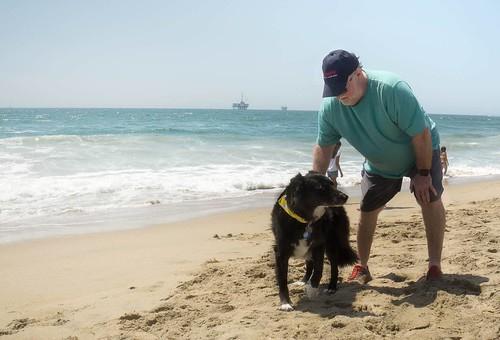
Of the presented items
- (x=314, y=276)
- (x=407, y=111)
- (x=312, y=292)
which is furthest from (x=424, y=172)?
(x=312, y=292)

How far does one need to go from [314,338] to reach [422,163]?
1.50 meters

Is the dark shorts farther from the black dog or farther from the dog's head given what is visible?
the dog's head

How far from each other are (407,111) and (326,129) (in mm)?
758

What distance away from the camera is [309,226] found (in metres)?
3.73

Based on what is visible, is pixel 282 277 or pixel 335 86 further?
pixel 282 277

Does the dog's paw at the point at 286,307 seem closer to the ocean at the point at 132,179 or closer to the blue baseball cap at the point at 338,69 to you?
the blue baseball cap at the point at 338,69

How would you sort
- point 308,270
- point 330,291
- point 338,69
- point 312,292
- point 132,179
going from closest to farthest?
1. point 338,69
2. point 312,292
3. point 330,291
4. point 308,270
5. point 132,179

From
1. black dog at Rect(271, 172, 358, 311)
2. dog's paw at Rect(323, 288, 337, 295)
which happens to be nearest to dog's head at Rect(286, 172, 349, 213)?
black dog at Rect(271, 172, 358, 311)

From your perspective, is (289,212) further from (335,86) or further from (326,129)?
(335,86)

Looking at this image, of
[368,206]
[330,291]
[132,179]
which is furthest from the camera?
[132,179]

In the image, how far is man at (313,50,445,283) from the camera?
3.48 m

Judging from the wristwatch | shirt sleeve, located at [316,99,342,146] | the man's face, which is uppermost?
the man's face

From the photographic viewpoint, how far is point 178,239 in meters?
6.93

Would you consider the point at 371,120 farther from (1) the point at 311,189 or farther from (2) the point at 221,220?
(2) the point at 221,220
